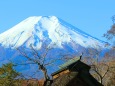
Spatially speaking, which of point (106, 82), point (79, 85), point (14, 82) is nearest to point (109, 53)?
point (106, 82)

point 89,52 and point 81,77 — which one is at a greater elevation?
point 89,52

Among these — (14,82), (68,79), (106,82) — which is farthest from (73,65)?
(106,82)

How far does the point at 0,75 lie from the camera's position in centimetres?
3791

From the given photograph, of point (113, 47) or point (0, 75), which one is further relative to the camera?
point (113, 47)

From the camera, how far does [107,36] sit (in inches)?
2041

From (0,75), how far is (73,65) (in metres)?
8.73

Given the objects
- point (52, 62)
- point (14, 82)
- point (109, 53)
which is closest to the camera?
point (52, 62)

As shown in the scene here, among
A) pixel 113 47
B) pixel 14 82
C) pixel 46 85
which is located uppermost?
pixel 113 47

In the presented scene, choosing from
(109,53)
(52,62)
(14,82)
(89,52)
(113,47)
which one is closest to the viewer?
(52,62)

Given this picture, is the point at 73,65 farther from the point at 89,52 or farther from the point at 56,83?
the point at 89,52

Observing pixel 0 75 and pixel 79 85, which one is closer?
pixel 79 85

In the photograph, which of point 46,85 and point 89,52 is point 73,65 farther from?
point 89,52

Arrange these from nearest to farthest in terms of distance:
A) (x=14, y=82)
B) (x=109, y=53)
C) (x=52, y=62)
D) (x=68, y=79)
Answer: (x=52, y=62)
(x=68, y=79)
(x=14, y=82)
(x=109, y=53)

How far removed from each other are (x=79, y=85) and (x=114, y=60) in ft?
84.8
